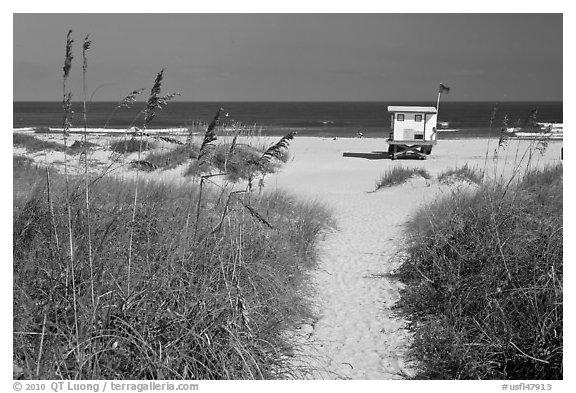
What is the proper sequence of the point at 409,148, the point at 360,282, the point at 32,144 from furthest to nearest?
the point at 409,148
the point at 32,144
the point at 360,282

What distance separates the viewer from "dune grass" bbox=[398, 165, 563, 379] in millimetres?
4574

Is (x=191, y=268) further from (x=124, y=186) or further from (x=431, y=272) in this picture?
(x=124, y=186)

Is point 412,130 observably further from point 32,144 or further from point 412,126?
point 32,144

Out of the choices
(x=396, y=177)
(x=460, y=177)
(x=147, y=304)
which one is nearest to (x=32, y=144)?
(x=396, y=177)

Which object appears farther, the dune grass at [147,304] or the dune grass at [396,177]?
the dune grass at [396,177]

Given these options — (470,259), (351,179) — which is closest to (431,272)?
(470,259)

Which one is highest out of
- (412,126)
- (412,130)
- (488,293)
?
(412,126)

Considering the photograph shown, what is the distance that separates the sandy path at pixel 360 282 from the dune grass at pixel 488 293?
0.82ft

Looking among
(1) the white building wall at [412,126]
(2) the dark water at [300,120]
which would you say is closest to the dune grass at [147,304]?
(2) the dark water at [300,120]

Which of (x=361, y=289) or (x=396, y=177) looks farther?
(x=396, y=177)

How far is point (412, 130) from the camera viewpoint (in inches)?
933

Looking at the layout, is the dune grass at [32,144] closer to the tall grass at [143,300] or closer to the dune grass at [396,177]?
the dune grass at [396,177]

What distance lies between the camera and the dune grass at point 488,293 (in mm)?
4574

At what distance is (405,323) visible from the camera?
5746 millimetres
